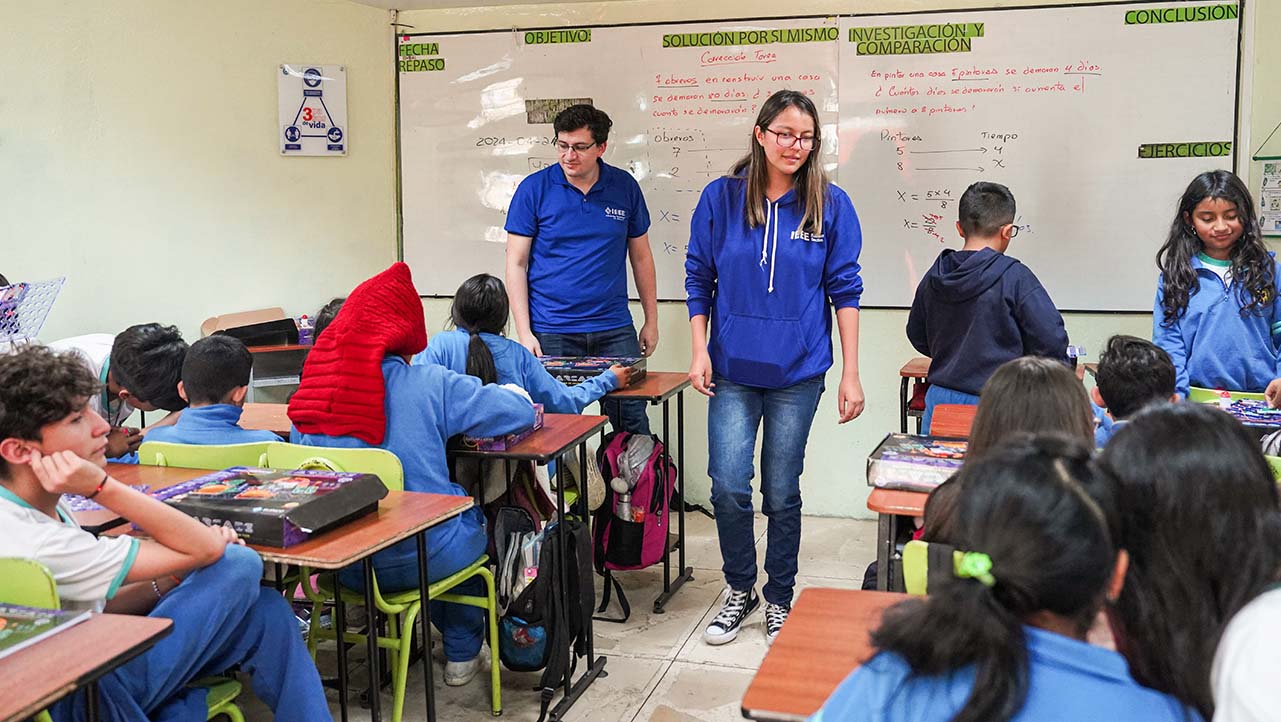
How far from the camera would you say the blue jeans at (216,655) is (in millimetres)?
1967

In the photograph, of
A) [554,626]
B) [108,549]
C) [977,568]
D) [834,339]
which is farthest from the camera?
[834,339]

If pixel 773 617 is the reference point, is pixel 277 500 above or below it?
above

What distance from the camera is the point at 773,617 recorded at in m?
3.48

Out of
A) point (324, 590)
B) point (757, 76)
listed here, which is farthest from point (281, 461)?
point (757, 76)

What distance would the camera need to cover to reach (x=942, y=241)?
470cm

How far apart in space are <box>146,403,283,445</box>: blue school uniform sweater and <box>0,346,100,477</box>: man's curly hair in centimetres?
81

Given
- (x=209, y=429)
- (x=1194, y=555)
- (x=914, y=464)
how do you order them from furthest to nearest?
(x=209, y=429), (x=914, y=464), (x=1194, y=555)

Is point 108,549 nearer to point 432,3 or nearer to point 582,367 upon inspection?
point 582,367

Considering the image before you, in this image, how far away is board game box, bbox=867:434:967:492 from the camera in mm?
2307

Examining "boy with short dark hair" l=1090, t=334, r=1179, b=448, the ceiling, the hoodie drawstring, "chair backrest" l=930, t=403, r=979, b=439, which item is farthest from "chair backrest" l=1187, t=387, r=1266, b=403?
the ceiling

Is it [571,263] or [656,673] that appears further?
[571,263]

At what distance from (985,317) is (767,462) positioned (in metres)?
0.80

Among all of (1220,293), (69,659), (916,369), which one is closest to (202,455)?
(69,659)

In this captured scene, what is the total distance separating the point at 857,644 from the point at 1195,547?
55 cm
